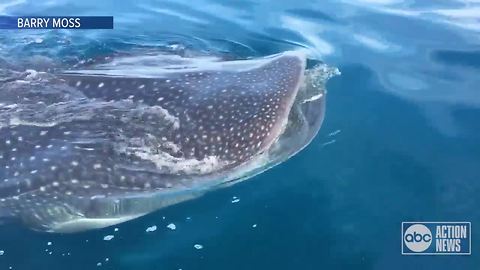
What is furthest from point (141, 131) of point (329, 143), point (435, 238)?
point (435, 238)

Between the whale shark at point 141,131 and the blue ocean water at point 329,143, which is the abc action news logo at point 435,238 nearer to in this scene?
the blue ocean water at point 329,143

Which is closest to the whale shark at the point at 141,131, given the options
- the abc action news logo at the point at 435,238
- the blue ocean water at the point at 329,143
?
the blue ocean water at the point at 329,143

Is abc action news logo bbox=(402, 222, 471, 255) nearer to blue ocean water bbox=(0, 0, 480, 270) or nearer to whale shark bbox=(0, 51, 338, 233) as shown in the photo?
blue ocean water bbox=(0, 0, 480, 270)

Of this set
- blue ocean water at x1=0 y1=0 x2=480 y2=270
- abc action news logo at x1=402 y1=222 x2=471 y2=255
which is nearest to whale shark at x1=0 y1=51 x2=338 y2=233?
blue ocean water at x1=0 y1=0 x2=480 y2=270

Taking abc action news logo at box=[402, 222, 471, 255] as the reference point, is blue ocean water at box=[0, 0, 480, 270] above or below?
above

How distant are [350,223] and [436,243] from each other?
296 mm

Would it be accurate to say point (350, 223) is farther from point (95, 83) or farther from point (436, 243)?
point (95, 83)

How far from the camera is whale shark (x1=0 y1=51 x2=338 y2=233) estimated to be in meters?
2.22

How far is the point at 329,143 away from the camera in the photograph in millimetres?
2268

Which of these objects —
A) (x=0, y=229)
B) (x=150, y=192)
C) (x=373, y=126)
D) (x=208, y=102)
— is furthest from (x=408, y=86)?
(x=0, y=229)

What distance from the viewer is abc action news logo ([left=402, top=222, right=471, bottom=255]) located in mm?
2238

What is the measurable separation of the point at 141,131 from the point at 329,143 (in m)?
0.63

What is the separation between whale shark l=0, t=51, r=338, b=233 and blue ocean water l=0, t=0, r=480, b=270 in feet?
0.17

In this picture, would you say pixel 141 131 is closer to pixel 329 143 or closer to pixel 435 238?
pixel 329 143
